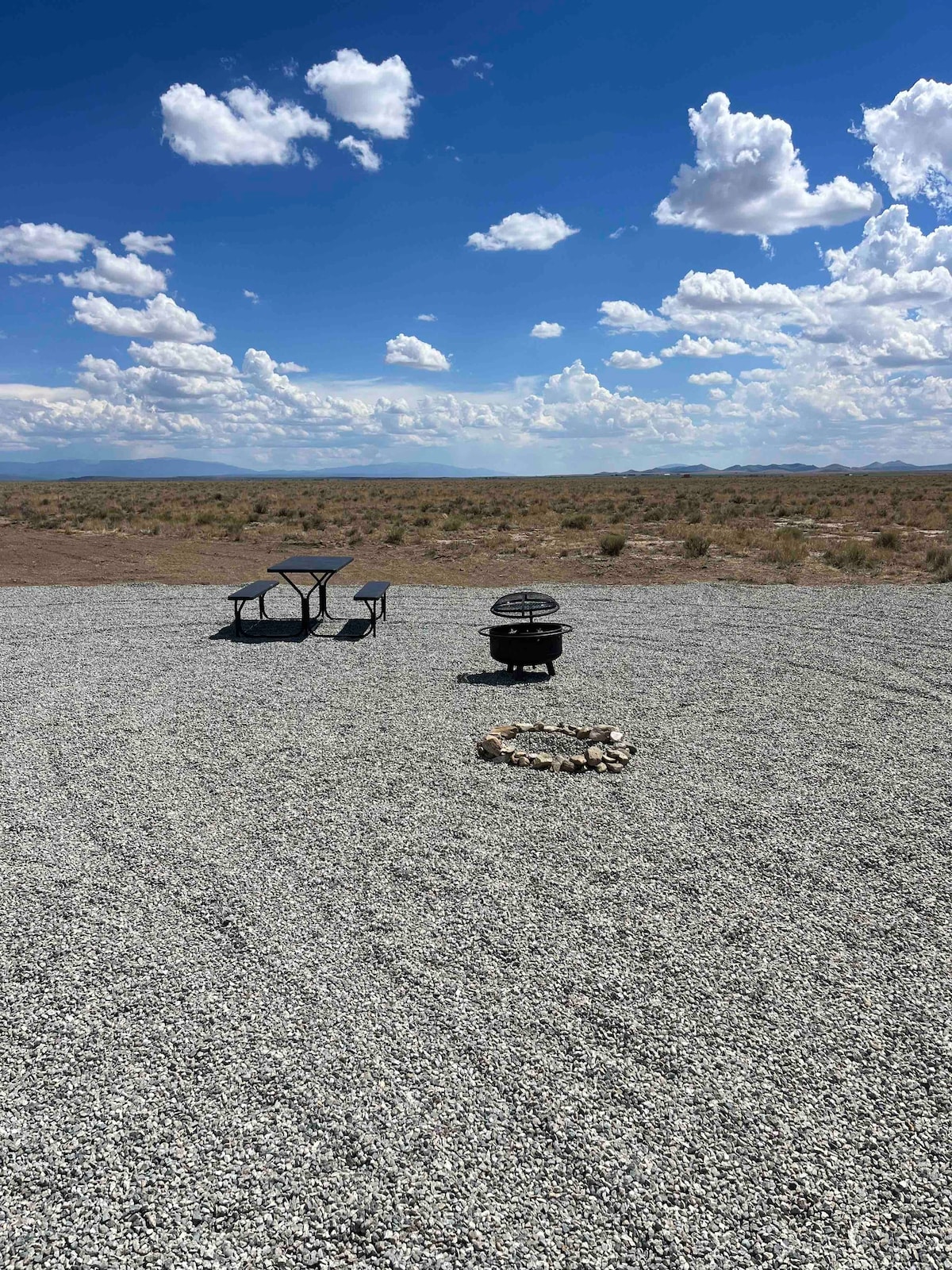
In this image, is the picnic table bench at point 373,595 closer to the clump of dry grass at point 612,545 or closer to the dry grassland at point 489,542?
the dry grassland at point 489,542

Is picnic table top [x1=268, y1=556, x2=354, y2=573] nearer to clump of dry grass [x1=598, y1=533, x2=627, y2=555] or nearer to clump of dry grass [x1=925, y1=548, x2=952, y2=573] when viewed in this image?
clump of dry grass [x1=598, y1=533, x2=627, y2=555]

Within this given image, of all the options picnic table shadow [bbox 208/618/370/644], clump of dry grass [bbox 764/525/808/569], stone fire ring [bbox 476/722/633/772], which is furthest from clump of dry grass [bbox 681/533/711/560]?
stone fire ring [bbox 476/722/633/772]

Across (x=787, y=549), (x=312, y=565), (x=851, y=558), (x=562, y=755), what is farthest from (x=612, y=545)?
(x=562, y=755)

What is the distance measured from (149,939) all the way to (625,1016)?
7.54 ft

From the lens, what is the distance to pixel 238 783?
19.0 ft

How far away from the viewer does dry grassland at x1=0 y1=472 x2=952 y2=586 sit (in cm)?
1764

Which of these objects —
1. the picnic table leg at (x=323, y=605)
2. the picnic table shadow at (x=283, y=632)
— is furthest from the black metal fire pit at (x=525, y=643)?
the picnic table leg at (x=323, y=605)

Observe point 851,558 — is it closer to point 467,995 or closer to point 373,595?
point 373,595

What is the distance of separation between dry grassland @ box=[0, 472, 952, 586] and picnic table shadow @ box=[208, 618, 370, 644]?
469 centimetres

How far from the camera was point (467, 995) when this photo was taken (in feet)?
11.3

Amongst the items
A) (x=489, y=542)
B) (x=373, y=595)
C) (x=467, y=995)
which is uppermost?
(x=489, y=542)

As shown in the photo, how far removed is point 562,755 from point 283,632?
245 inches

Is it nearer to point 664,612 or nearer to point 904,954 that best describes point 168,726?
point 904,954

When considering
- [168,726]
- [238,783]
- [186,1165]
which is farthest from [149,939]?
[168,726]
